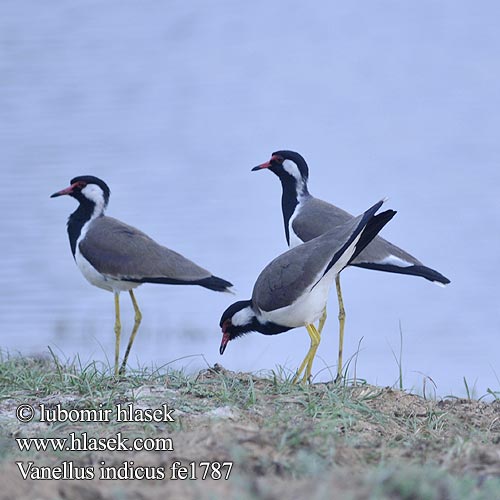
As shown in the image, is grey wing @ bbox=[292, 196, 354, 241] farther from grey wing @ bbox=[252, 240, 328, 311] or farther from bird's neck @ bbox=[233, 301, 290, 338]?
grey wing @ bbox=[252, 240, 328, 311]

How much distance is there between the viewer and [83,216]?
8156 millimetres

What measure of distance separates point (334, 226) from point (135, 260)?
56.9 inches

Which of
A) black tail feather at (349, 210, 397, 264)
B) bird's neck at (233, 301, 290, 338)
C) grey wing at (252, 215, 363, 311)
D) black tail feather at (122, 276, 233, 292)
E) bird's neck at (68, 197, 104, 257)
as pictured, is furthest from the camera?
bird's neck at (68, 197, 104, 257)

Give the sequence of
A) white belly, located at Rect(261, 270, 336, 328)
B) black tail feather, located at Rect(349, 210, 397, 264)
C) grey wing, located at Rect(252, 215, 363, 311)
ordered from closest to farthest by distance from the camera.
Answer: black tail feather, located at Rect(349, 210, 397, 264), grey wing, located at Rect(252, 215, 363, 311), white belly, located at Rect(261, 270, 336, 328)

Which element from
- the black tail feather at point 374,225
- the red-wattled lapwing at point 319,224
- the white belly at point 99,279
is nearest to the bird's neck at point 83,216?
the white belly at point 99,279

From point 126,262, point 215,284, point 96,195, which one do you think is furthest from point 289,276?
point 96,195

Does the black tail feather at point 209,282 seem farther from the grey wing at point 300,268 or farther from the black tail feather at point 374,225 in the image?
the black tail feather at point 374,225

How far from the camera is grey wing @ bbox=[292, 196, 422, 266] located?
24.6 ft

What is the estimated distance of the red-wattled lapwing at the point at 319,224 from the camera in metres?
7.51

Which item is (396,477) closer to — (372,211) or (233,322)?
(372,211)

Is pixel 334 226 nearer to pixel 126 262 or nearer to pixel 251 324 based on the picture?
pixel 251 324

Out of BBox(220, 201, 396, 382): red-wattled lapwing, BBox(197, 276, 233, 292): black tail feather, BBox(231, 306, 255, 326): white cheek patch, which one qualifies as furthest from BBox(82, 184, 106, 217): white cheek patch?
BBox(220, 201, 396, 382): red-wattled lapwing

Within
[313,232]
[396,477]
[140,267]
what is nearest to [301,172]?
[313,232]

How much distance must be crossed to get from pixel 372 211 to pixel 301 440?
2239 mm
